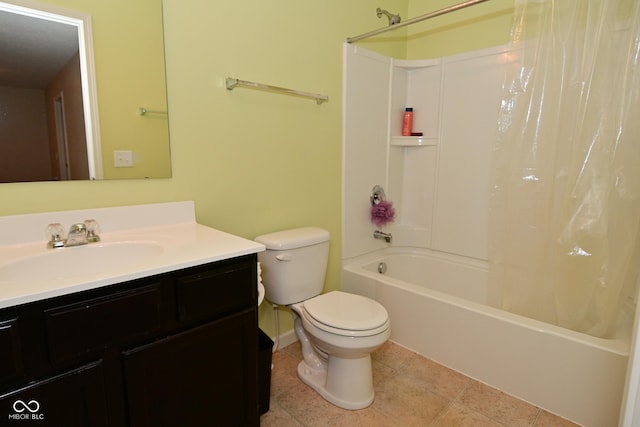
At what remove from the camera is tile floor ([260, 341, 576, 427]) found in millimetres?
1560

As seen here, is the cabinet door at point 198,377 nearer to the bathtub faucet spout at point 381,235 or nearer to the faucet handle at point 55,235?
the faucet handle at point 55,235

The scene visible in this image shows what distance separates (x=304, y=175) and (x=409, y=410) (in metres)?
1.31

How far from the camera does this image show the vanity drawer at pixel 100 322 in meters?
0.85

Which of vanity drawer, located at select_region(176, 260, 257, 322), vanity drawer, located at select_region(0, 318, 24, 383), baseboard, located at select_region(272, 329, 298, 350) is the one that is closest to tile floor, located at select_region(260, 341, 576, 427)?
baseboard, located at select_region(272, 329, 298, 350)

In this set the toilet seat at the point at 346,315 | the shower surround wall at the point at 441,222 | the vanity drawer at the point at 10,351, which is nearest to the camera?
the vanity drawer at the point at 10,351

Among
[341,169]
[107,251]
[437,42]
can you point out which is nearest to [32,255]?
[107,251]

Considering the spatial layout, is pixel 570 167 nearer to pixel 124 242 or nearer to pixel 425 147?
pixel 425 147

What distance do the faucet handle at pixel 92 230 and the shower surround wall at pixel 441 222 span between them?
4.64 ft

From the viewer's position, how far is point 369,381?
1675 mm

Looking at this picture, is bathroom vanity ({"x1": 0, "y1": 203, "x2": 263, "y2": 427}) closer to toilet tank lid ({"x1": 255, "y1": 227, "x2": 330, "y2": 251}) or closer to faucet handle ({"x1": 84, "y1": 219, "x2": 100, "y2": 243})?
faucet handle ({"x1": 84, "y1": 219, "x2": 100, "y2": 243})

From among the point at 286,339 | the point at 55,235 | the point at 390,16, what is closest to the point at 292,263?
the point at 286,339

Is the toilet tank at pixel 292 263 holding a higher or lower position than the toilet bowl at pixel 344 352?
higher

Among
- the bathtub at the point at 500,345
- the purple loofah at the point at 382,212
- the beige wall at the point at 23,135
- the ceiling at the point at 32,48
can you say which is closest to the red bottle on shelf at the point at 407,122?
the purple loofah at the point at 382,212

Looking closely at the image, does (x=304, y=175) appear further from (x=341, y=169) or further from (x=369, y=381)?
(x=369, y=381)
